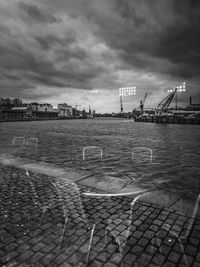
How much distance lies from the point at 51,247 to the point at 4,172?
5.80 meters

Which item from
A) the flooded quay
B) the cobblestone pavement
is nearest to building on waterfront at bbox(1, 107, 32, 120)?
the flooded quay

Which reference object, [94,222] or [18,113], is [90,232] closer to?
[94,222]

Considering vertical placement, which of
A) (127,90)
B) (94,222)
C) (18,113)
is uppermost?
(127,90)

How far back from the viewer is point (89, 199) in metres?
5.51

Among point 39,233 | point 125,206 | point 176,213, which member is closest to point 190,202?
point 176,213

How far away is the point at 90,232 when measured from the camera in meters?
3.95

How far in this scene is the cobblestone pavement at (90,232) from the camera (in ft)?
10.6

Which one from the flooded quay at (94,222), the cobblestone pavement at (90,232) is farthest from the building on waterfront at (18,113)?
the cobblestone pavement at (90,232)

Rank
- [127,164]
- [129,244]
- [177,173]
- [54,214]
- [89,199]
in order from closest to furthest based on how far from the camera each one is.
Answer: [129,244]
[54,214]
[89,199]
[177,173]
[127,164]

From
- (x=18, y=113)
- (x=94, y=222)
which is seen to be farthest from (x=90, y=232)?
(x=18, y=113)

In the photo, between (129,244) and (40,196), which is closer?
(129,244)

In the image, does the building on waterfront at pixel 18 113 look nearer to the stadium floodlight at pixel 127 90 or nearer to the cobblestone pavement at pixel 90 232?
Answer: the stadium floodlight at pixel 127 90

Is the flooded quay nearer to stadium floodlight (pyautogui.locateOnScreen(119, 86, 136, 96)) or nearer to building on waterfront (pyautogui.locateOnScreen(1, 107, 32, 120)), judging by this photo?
stadium floodlight (pyautogui.locateOnScreen(119, 86, 136, 96))

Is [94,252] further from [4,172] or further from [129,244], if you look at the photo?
[4,172]
